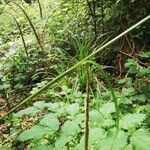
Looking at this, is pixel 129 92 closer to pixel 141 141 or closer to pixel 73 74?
pixel 73 74

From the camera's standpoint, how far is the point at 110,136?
1.20 metres

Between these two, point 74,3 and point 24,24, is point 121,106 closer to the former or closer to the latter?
Result: point 74,3

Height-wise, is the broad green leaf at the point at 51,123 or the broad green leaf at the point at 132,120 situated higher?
the broad green leaf at the point at 51,123

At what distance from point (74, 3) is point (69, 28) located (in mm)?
411

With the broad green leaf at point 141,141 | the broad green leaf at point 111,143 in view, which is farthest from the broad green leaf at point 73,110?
the broad green leaf at point 141,141

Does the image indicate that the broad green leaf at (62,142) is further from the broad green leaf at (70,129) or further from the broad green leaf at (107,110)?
the broad green leaf at (107,110)

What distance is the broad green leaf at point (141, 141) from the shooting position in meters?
1.05

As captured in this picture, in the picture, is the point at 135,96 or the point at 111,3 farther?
the point at 111,3

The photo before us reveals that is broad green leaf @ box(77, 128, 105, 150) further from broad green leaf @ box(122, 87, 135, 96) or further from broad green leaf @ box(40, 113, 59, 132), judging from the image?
broad green leaf @ box(122, 87, 135, 96)

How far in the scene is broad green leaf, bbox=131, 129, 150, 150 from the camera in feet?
3.46

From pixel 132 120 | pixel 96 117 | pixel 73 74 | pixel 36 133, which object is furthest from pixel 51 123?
pixel 73 74

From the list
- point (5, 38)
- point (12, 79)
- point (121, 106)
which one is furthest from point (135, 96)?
point (5, 38)

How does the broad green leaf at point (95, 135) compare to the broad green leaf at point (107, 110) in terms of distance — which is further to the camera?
the broad green leaf at point (107, 110)

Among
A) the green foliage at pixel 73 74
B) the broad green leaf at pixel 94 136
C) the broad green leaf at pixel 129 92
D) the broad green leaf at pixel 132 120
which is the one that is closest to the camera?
the broad green leaf at pixel 94 136
